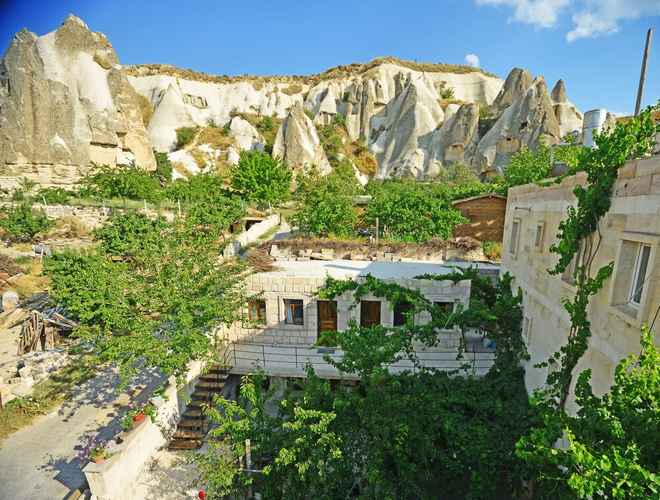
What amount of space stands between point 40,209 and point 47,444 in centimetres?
2900

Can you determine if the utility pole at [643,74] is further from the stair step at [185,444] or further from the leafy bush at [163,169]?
the leafy bush at [163,169]

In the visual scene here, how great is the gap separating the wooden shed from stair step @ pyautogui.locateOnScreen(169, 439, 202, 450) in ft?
65.5

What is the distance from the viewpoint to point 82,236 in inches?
1081

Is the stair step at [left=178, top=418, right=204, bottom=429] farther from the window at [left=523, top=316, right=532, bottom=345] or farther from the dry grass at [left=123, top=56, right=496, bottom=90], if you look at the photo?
the dry grass at [left=123, top=56, right=496, bottom=90]

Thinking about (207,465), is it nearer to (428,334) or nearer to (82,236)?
(428,334)

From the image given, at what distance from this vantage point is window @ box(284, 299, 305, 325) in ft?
38.6

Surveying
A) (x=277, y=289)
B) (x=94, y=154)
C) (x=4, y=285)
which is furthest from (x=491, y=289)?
(x=94, y=154)

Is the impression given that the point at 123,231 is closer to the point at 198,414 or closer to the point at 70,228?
the point at 198,414

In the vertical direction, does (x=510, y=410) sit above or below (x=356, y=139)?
below

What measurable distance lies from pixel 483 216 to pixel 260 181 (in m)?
21.7

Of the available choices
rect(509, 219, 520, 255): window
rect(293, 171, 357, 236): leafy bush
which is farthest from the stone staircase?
rect(293, 171, 357, 236): leafy bush

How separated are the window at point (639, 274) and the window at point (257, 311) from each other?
10.2m

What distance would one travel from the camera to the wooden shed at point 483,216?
2197cm

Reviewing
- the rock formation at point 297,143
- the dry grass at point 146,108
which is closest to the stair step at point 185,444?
the rock formation at point 297,143
